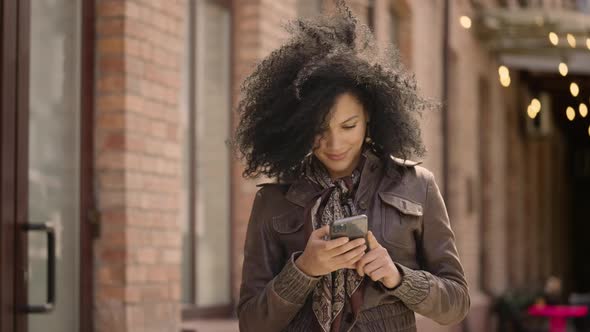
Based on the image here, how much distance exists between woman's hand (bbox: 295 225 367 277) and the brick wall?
9.65 feet

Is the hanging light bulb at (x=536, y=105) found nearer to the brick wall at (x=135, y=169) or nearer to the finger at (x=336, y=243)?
the brick wall at (x=135, y=169)

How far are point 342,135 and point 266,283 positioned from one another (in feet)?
1.48

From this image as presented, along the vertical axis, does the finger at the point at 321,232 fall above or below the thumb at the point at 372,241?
above

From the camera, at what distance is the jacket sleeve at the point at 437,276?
3.32m

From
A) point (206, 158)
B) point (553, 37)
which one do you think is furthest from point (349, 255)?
point (553, 37)

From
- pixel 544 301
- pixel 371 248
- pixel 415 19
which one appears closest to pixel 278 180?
pixel 371 248

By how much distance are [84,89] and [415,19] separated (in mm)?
7420

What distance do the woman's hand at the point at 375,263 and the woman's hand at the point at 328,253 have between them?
21mm

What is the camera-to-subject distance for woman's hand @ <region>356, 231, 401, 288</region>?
321 centimetres

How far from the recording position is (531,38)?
17438mm

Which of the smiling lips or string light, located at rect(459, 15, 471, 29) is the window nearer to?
the smiling lips

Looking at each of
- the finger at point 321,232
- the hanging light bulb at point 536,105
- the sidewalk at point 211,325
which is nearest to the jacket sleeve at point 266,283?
the finger at point 321,232

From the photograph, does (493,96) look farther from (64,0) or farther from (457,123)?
(64,0)

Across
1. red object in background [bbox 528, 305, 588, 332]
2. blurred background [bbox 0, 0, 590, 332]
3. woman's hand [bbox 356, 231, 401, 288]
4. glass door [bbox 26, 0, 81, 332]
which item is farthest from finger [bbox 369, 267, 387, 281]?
red object in background [bbox 528, 305, 588, 332]
